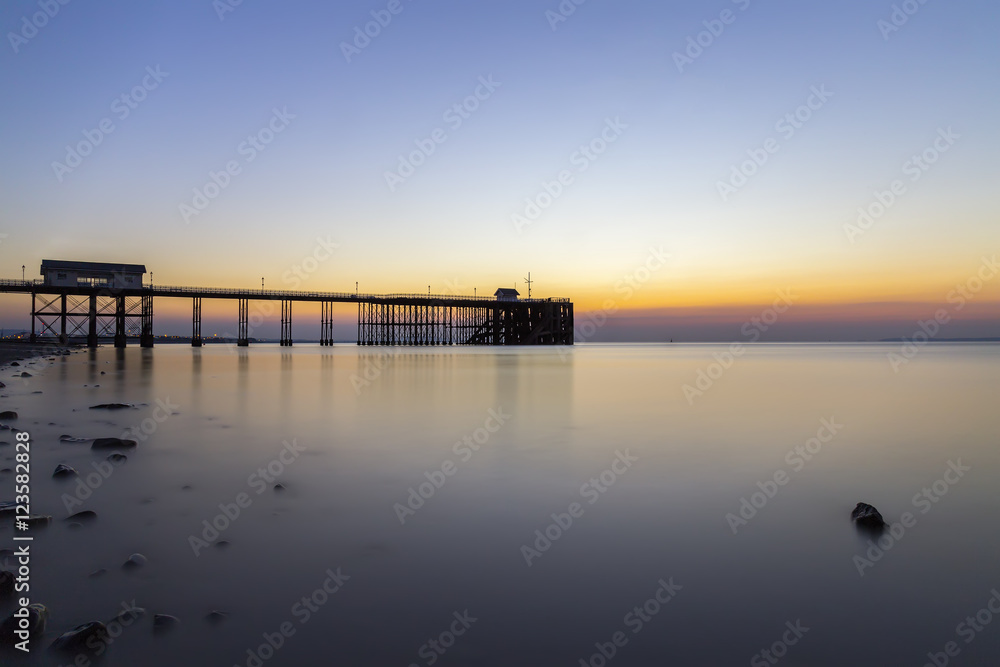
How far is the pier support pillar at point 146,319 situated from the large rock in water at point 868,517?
82.7m

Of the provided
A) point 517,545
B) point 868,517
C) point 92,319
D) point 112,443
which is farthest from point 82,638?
point 92,319

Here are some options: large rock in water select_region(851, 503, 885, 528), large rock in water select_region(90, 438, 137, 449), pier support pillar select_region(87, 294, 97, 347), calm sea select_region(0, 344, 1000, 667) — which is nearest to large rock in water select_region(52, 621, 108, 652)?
calm sea select_region(0, 344, 1000, 667)

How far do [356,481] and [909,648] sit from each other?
7019mm

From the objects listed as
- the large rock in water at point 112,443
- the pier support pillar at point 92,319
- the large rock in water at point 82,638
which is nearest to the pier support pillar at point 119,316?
the pier support pillar at point 92,319

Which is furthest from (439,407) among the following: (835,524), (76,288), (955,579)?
(76,288)

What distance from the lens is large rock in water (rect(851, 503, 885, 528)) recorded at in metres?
7.02

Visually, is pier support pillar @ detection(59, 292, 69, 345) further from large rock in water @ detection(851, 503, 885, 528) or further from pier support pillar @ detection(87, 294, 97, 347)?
large rock in water @ detection(851, 503, 885, 528)

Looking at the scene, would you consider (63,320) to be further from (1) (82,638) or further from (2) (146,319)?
(1) (82,638)

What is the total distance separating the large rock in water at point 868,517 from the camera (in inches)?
276

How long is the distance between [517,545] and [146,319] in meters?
85.0

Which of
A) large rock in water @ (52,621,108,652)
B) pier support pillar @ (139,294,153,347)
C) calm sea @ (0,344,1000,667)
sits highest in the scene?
pier support pillar @ (139,294,153,347)

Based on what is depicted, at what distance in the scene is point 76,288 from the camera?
69312 mm

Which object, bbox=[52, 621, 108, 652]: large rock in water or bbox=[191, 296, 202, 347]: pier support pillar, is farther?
bbox=[191, 296, 202, 347]: pier support pillar

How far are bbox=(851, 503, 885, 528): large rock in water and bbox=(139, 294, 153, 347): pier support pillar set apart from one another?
271 ft
